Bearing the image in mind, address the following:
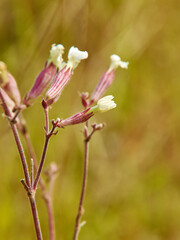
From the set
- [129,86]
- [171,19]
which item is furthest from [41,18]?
[171,19]

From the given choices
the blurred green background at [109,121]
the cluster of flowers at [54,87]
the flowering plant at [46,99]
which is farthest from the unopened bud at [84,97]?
the blurred green background at [109,121]

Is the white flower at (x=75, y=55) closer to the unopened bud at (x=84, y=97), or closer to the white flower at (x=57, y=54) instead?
the white flower at (x=57, y=54)

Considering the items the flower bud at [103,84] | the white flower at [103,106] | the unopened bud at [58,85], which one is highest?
the flower bud at [103,84]

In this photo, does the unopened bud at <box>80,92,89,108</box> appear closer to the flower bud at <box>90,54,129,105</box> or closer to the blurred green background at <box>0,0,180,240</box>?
the flower bud at <box>90,54,129,105</box>

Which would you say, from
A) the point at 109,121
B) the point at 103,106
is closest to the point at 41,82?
the point at 103,106

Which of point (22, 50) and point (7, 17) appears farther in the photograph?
point (7, 17)

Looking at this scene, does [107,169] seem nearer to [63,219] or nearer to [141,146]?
[141,146]

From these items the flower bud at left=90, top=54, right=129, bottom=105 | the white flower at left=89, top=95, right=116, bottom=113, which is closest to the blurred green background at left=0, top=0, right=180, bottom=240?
the flower bud at left=90, top=54, right=129, bottom=105

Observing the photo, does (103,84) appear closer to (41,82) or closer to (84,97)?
(84,97)
